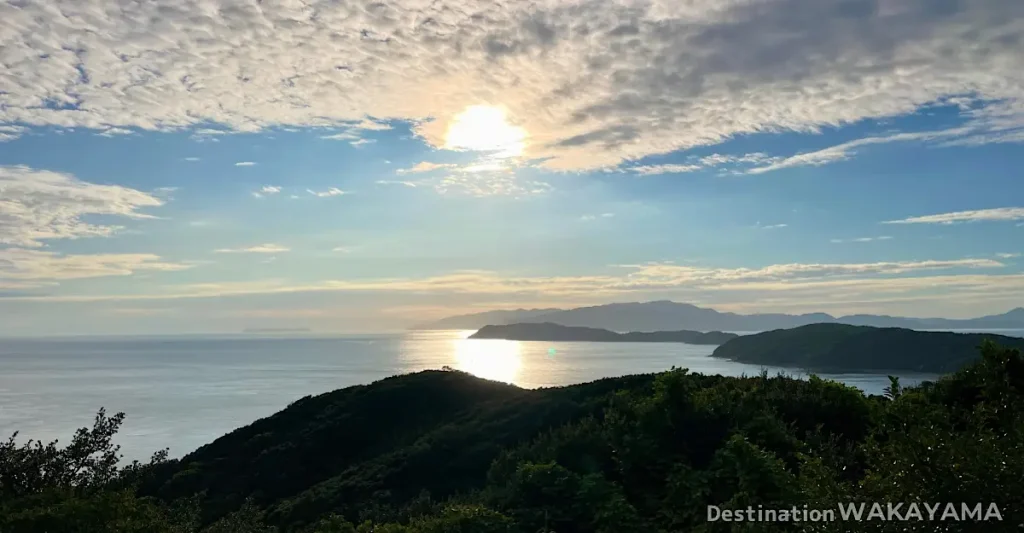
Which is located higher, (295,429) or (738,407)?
(738,407)

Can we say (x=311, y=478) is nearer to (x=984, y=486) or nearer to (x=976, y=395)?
(x=976, y=395)

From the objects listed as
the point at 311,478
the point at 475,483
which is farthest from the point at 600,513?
the point at 311,478

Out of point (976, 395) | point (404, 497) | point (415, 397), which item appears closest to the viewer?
point (976, 395)

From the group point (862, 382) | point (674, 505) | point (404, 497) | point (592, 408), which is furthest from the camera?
point (862, 382)

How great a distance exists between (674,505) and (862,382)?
151356 millimetres

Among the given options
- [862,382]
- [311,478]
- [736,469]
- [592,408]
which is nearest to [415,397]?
[311,478]

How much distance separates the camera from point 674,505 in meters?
15.7

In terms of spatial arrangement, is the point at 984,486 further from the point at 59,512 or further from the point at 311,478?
the point at 311,478

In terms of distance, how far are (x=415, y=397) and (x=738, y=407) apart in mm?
41045

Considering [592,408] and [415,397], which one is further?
[415,397]

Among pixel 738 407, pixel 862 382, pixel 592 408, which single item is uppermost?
pixel 738 407

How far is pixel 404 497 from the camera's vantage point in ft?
114

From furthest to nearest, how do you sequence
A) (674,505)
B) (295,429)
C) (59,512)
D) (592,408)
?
(295,429), (592,408), (674,505), (59,512)

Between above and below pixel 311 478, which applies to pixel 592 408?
above
